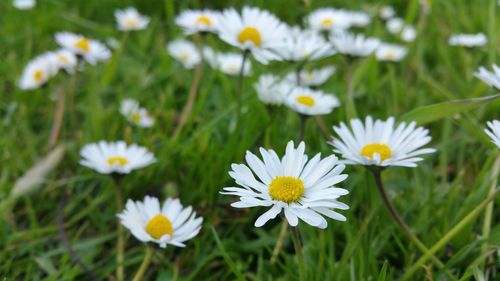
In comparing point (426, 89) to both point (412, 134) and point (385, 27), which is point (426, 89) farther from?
point (412, 134)

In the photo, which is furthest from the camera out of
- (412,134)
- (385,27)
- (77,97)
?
(385,27)

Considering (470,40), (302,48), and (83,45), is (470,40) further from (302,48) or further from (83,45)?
(83,45)

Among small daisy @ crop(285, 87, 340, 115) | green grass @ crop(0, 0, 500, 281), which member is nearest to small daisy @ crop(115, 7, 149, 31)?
green grass @ crop(0, 0, 500, 281)

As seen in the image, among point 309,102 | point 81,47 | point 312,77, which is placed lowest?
point 309,102

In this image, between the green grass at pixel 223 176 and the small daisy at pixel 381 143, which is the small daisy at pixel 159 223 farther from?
the small daisy at pixel 381 143

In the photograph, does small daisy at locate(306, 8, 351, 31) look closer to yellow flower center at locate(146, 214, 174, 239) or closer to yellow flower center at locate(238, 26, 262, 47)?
yellow flower center at locate(238, 26, 262, 47)

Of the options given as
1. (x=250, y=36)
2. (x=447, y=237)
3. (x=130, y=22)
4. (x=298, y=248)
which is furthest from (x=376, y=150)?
(x=130, y=22)

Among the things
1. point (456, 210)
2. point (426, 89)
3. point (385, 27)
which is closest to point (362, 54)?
point (426, 89)
